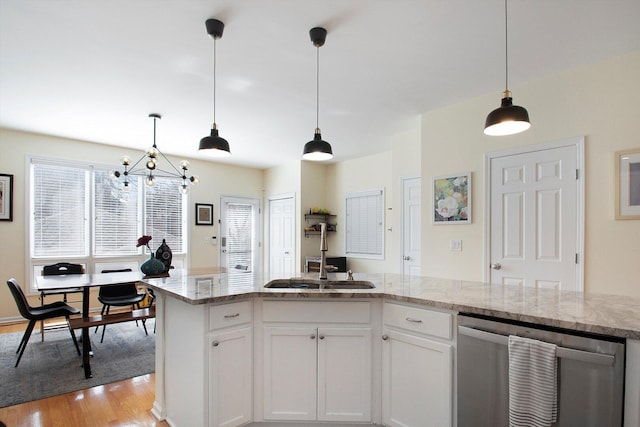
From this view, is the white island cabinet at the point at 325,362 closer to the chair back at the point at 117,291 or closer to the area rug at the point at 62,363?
the area rug at the point at 62,363

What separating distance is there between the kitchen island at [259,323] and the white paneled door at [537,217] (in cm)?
104

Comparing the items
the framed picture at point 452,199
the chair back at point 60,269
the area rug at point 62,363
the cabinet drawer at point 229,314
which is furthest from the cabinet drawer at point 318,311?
the chair back at point 60,269

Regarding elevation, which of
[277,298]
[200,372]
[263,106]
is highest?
[263,106]

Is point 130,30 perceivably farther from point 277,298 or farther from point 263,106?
point 277,298

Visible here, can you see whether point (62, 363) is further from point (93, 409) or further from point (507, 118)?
point (507, 118)

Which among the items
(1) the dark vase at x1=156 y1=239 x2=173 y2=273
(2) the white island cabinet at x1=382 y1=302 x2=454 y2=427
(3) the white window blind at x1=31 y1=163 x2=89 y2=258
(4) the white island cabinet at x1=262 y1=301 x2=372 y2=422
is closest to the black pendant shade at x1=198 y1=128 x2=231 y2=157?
(4) the white island cabinet at x1=262 y1=301 x2=372 y2=422

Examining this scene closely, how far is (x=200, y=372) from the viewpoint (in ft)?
6.14

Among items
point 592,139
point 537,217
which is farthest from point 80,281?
point 592,139

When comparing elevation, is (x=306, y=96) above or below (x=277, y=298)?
above

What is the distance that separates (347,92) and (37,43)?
248 cm

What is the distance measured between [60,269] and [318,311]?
3.92 m

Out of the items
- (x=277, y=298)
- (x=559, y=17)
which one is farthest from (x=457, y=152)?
(x=277, y=298)

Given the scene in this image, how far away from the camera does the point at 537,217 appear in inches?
118

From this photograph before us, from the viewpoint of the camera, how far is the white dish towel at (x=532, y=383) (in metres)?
1.37
